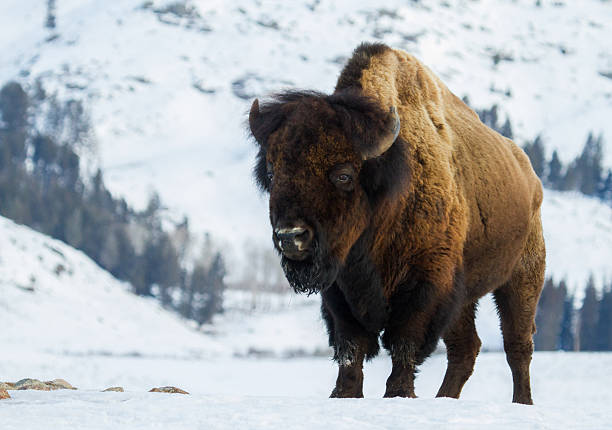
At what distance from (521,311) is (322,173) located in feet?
13.1

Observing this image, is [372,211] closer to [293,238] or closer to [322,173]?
[322,173]

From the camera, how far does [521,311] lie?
30.4 ft

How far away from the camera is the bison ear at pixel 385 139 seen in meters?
6.40

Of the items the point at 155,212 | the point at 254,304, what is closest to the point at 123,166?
the point at 155,212

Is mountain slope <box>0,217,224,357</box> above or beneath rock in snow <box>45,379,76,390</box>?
beneath

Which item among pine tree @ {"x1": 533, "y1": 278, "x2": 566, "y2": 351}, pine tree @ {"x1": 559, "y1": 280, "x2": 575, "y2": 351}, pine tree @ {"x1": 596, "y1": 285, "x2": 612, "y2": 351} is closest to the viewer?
pine tree @ {"x1": 533, "y1": 278, "x2": 566, "y2": 351}

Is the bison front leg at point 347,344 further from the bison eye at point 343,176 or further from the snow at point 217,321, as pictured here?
the bison eye at point 343,176

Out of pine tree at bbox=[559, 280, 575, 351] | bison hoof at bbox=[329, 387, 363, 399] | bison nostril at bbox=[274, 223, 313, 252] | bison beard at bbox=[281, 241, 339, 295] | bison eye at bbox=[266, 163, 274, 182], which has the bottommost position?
pine tree at bbox=[559, 280, 575, 351]

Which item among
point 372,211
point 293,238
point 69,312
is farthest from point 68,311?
point 293,238

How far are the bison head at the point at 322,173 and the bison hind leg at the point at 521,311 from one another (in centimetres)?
324

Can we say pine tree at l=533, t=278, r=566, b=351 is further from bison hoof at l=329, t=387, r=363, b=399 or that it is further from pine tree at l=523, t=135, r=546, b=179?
bison hoof at l=329, t=387, r=363, b=399

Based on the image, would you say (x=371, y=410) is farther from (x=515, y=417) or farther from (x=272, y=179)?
(x=272, y=179)

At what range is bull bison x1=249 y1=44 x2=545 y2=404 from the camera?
6.20 m

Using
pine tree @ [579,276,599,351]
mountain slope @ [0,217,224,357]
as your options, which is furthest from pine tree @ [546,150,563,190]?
mountain slope @ [0,217,224,357]
